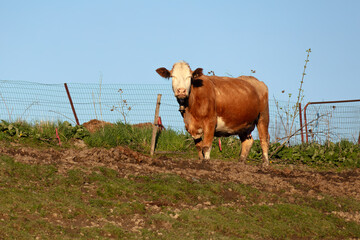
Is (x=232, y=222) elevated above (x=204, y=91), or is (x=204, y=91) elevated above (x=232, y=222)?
(x=204, y=91)

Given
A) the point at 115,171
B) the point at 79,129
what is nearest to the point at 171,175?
the point at 115,171

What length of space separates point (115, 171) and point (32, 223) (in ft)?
9.56

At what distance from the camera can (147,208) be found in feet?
25.6

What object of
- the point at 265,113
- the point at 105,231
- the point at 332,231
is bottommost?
the point at 332,231

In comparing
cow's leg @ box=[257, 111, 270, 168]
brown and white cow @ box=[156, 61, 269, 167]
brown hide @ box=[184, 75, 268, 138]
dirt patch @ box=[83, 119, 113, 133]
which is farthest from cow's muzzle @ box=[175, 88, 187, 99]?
dirt patch @ box=[83, 119, 113, 133]

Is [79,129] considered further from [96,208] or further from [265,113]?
[96,208]

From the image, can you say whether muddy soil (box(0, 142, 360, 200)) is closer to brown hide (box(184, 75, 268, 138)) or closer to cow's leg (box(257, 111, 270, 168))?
brown hide (box(184, 75, 268, 138))

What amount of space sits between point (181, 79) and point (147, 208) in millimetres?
4109

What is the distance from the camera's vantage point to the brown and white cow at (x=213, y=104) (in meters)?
11.3

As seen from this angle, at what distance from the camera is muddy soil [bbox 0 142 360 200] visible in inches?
384

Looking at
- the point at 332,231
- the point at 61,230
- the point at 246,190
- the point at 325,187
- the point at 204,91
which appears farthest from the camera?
the point at 204,91

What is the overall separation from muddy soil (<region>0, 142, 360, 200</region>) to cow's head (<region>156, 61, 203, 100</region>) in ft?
5.34

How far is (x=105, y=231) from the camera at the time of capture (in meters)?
6.64

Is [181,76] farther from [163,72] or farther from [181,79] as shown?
[163,72]
